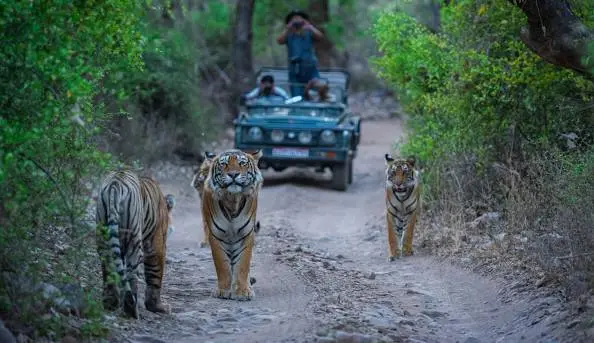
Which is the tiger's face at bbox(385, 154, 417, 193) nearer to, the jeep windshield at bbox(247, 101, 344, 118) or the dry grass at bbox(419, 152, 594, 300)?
the dry grass at bbox(419, 152, 594, 300)

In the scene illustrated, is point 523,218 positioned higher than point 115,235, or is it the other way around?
point 115,235

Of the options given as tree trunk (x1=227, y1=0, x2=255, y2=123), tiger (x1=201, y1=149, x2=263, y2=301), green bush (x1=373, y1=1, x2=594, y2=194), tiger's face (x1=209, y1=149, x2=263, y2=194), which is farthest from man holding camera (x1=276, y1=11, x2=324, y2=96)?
tiger's face (x1=209, y1=149, x2=263, y2=194)

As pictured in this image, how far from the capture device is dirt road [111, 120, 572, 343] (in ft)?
27.2

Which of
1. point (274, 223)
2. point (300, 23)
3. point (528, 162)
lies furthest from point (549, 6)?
point (300, 23)

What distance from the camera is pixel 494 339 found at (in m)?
8.72

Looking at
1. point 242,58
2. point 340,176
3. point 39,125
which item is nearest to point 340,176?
point 340,176

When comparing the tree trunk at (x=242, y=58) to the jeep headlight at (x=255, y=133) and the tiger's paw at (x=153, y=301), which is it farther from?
the tiger's paw at (x=153, y=301)

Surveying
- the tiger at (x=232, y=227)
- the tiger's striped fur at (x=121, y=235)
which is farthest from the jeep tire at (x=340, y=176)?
the tiger's striped fur at (x=121, y=235)

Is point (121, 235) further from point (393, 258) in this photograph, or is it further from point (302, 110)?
point (302, 110)

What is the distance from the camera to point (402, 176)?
41.5 ft

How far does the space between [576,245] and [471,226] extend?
3500 mm

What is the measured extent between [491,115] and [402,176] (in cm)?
176

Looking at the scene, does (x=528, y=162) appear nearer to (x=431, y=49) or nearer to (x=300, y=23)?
(x=431, y=49)

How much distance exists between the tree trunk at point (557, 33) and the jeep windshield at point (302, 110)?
8.52 metres
